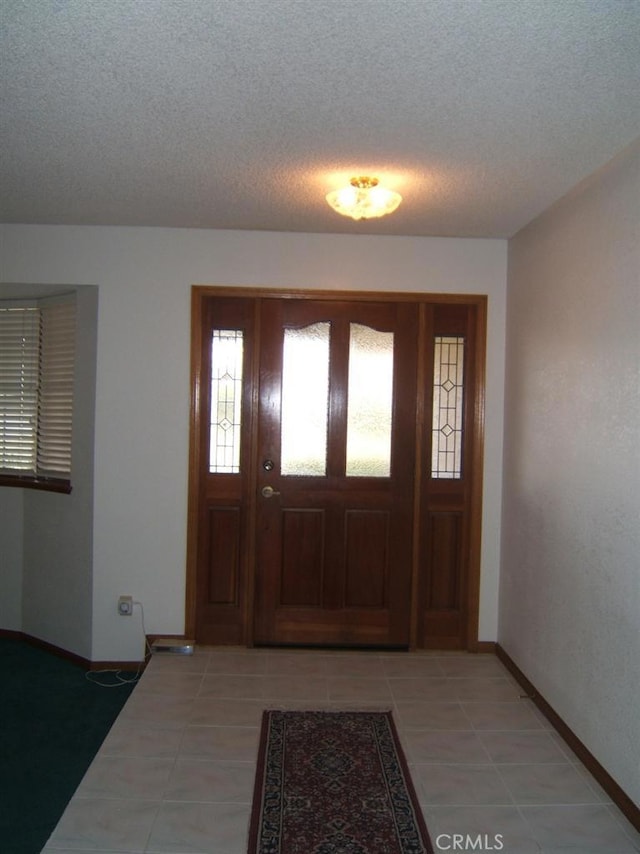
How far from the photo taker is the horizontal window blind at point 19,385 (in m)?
4.86

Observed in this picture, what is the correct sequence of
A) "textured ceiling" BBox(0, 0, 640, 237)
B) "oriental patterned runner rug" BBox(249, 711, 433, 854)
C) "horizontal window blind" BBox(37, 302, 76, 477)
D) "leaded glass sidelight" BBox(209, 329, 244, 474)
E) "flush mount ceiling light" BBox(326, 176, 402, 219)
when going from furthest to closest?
"horizontal window blind" BBox(37, 302, 76, 477) < "leaded glass sidelight" BBox(209, 329, 244, 474) < "flush mount ceiling light" BBox(326, 176, 402, 219) < "oriental patterned runner rug" BBox(249, 711, 433, 854) < "textured ceiling" BBox(0, 0, 640, 237)

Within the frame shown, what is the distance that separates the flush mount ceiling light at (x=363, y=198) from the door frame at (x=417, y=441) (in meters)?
1.09

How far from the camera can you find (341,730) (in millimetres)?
3463

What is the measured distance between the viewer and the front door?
4535 mm

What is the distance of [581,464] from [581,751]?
1205mm

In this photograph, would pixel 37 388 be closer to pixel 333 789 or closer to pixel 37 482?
pixel 37 482

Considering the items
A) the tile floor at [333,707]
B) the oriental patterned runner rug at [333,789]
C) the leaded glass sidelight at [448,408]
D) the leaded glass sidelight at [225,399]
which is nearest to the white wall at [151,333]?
the leaded glass sidelight at [225,399]

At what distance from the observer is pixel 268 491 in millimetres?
4531

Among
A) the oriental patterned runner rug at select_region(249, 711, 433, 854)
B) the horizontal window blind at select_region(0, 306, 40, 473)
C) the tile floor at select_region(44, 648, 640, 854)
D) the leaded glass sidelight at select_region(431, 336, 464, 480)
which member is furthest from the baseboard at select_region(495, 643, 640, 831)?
the horizontal window blind at select_region(0, 306, 40, 473)

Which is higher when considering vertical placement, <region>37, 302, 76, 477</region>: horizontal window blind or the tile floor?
<region>37, 302, 76, 477</region>: horizontal window blind

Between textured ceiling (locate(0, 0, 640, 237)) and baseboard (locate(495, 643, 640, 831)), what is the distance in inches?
94.4

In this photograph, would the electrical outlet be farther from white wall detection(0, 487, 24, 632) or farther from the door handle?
the door handle

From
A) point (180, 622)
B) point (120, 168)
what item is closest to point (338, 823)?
point (180, 622)

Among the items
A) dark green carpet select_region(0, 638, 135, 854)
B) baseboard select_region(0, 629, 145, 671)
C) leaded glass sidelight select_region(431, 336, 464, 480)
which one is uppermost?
leaded glass sidelight select_region(431, 336, 464, 480)
